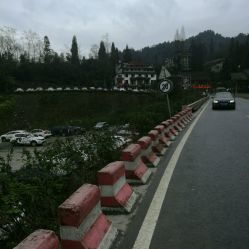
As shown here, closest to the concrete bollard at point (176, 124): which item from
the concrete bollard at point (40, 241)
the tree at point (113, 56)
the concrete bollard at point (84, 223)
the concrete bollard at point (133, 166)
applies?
the concrete bollard at point (133, 166)

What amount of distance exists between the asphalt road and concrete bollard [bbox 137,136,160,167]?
0.74 feet

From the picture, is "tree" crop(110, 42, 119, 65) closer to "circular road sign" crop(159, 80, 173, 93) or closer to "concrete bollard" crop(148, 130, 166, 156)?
"circular road sign" crop(159, 80, 173, 93)

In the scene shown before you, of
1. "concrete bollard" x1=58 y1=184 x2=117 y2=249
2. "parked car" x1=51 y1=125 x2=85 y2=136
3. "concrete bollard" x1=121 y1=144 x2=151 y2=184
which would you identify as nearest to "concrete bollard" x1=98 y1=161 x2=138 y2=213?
"concrete bollard" x1=58 y1=184 x2=117 y2=249

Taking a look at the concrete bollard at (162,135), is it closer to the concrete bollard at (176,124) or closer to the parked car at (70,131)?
the parked car at (70,131)

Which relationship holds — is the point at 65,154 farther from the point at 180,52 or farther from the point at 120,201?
→ the point at 180,52

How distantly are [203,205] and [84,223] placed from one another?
2566mm

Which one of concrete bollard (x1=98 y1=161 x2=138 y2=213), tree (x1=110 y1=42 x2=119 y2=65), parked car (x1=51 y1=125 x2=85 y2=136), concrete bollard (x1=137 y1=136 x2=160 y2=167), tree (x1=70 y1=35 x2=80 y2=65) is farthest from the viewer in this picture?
tree (x1=110 y1=42 x2=119 y2=65)

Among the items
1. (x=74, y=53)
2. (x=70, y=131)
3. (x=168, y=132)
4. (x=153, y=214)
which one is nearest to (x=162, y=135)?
(x=168, y=132)

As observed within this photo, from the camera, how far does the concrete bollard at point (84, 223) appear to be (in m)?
4.57

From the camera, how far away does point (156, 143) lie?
12156 millimetres

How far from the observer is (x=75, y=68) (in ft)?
449

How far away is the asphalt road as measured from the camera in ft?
17.6

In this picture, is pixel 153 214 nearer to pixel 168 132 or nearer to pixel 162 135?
pixel 162 135

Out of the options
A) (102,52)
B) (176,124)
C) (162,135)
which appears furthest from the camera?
(102,52)
